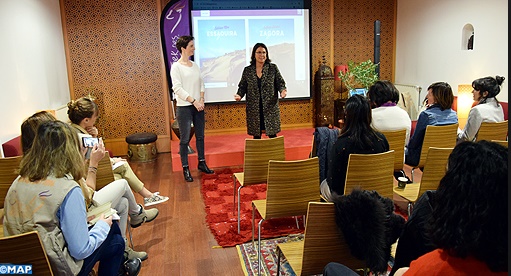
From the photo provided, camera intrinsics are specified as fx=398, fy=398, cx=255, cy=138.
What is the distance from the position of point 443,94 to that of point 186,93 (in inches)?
106

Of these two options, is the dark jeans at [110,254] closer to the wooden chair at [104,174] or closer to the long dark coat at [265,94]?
the wooden chair at [104,174]

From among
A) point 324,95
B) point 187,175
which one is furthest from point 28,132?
point 324,95

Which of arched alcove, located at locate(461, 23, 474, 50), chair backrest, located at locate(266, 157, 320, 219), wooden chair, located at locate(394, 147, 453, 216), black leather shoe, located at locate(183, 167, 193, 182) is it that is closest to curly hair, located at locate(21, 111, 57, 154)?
chair backrest, located at locate(266, 157, 320, 219)

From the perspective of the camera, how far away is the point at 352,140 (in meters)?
2.65

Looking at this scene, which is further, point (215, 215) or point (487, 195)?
point (215, 215)

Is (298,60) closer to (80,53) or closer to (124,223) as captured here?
(80,53)

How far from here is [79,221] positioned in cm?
180

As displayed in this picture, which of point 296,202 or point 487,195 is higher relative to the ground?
point 487,195

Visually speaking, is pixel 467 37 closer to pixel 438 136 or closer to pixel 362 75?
pixel 362 75

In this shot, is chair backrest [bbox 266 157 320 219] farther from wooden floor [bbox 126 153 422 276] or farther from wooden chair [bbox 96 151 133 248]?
wooden chair [bbox 96 151 133 248]

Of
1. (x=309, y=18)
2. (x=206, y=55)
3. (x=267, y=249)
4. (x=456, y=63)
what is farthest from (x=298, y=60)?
(x=267, y=249)

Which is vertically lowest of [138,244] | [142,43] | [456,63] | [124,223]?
[138,244]

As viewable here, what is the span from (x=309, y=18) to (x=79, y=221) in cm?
568

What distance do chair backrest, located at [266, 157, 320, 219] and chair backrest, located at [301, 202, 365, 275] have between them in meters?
0.72
